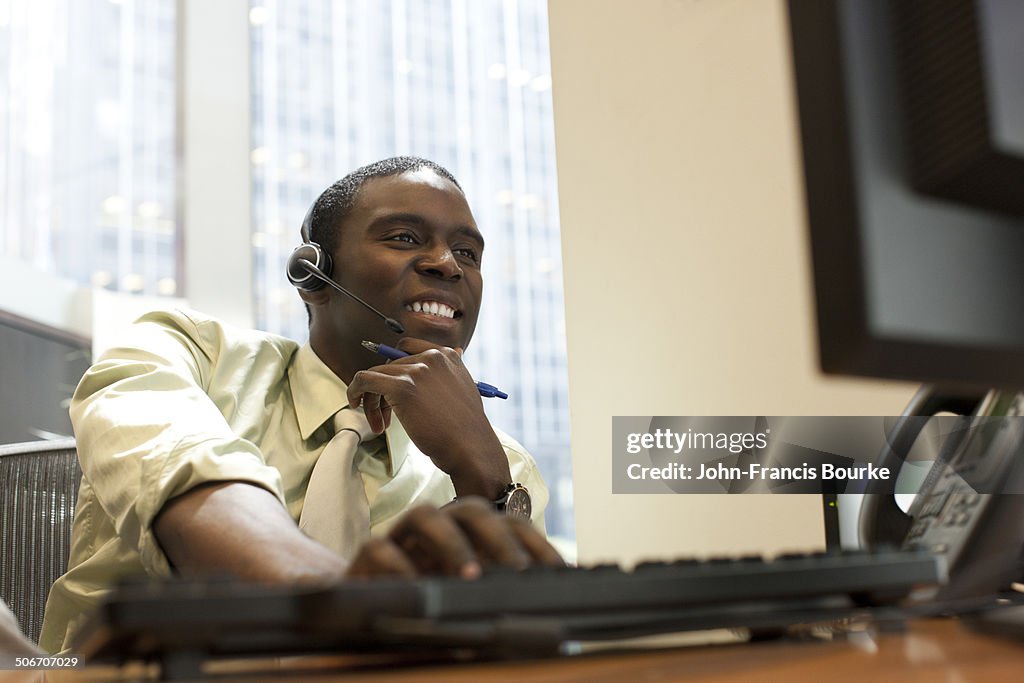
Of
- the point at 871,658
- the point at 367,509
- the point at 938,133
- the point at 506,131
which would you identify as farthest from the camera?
the point at 506,131

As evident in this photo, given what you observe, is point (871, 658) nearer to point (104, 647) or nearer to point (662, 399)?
point (104, 647)

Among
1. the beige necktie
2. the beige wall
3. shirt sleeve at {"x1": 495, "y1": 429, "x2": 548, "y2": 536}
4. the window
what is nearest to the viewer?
the beige necktie

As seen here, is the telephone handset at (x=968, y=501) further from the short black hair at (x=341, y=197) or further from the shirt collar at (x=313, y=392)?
A: the short black hair at (x=341, y=197)

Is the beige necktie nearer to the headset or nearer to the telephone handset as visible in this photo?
the headset

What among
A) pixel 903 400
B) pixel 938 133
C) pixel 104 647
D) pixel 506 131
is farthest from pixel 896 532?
pixel 506 131

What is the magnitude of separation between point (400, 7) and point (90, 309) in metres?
1.16

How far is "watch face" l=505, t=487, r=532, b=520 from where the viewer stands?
45.7 inches

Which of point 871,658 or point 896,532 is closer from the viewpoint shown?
point 871,658

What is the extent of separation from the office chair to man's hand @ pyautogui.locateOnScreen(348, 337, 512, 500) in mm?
404

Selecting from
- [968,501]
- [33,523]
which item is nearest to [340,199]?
[33,523]

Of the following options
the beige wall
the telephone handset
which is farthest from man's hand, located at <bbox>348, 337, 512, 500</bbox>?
the beige wall

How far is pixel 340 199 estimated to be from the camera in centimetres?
146

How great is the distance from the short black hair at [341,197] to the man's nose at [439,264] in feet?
0.45

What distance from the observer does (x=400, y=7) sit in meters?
2.63
